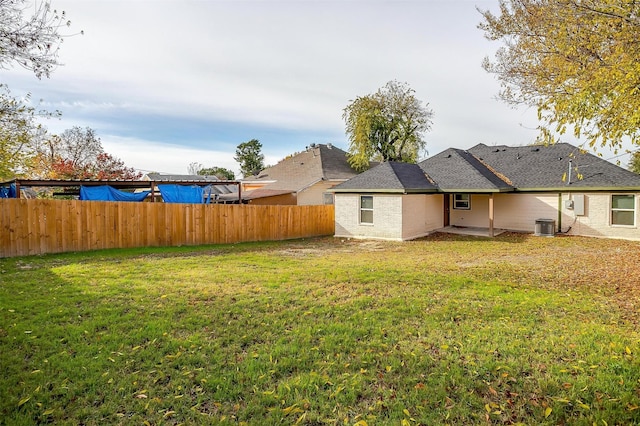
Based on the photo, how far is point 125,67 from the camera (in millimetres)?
11062

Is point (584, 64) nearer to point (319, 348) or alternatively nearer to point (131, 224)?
point (319, 348)

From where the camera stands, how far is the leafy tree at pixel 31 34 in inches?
241

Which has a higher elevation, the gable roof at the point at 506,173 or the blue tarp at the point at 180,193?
the gable roof at the point at 506,173

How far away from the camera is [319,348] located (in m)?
4.11

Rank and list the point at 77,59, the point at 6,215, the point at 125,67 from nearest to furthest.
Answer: the point at 77,59 → the point at 6,215 → the point at 125,67

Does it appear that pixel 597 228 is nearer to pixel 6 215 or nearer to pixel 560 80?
pixel 560 80

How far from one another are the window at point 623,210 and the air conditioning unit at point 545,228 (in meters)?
2.25

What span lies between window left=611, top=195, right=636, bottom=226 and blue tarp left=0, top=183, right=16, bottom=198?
24.2 m

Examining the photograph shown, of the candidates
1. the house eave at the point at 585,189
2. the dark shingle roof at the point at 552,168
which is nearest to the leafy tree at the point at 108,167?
the dark shingle roof at the point at 552,168

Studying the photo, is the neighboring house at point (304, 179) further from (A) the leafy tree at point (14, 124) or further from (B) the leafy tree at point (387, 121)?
(A) the leafy tree at point (14, 124)

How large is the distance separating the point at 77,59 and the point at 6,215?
5.83 meters

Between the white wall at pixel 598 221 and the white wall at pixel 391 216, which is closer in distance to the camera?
the white wall at pixel 598 221

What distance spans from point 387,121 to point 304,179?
40.2 ft

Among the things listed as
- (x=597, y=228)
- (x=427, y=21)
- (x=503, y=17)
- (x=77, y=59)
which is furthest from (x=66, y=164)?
(x=597, y=228)
